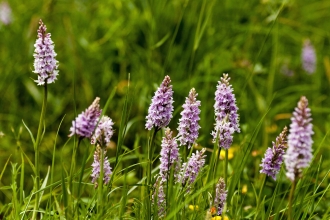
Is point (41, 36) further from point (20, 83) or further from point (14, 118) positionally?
point (20, 83)

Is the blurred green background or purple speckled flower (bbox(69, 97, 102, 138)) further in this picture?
the blurred green background

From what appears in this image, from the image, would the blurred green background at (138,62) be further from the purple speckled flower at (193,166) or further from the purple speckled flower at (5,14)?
the purple speckled flower at (193,166)

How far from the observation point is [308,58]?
17.2 feet

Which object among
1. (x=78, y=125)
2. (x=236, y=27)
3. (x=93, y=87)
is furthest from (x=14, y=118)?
(x=78, y=125)

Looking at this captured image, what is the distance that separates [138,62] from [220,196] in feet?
9.13

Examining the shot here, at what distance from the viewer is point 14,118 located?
4605 mm

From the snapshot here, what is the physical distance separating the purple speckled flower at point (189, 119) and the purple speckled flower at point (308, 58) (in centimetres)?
321

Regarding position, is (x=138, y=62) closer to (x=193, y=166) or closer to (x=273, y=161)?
(x=193, y=166)

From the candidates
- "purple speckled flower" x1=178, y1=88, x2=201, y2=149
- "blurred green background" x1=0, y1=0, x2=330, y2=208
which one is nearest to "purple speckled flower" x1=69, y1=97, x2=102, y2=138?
"purple speckled flower" x1=178, y1=88, x2=201, y2=149

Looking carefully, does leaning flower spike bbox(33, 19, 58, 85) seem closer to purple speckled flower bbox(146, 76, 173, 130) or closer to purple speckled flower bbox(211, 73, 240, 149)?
purple speckled flower bbox(146, 76, 173, 130)

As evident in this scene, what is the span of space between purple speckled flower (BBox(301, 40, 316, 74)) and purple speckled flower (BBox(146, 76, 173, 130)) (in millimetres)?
3278

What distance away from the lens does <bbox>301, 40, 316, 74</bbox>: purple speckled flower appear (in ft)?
17.2

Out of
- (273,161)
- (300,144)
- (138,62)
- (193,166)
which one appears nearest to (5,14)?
(138,62)

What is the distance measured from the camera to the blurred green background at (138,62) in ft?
15.3
